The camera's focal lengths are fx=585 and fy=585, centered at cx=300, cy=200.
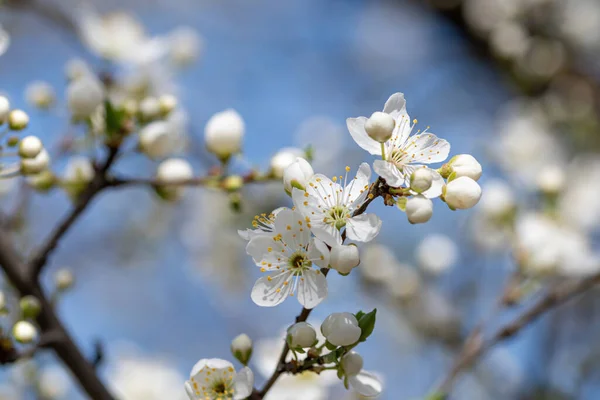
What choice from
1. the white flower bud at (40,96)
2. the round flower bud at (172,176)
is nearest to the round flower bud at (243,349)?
the round flower bud at (172,176)

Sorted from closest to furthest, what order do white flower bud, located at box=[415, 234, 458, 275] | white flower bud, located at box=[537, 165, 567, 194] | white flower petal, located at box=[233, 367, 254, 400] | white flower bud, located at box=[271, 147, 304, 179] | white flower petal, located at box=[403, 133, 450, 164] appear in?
white flower petal, located at box=[233, 367, 254, 400] → white flower petal, located at box=[403, 133, 450, 164] → white flower bud, located at box=[271, 147, 304, 179] → white flower bud, located at box=[537, 165, 567, 194] → white flower bud, located at box=[415, 234, 458, 275]

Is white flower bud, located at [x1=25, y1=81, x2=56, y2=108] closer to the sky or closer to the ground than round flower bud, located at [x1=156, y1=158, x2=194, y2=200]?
closer to the ground

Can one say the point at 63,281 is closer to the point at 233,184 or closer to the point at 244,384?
the point at 233,184

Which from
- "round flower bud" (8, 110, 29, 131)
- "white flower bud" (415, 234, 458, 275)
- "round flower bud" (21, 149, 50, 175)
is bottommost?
"round flower bud" (21, 149, 50, 175)

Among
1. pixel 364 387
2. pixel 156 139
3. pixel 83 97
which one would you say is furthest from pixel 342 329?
pixel 83 97

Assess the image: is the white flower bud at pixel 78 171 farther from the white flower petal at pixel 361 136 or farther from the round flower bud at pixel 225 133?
the white flower petal at pixel 361 136

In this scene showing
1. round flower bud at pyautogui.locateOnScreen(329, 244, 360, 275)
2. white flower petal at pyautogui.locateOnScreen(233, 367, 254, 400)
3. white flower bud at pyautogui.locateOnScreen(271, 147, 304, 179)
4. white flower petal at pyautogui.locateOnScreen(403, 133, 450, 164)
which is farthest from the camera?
white flower bud at pyautogui.locateOnScreen(271, 147, 304, 179)

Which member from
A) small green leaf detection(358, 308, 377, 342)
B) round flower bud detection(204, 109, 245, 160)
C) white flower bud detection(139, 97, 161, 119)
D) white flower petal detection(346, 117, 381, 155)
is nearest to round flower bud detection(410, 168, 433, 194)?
white flower petal detection(346, 117, 381, 155)

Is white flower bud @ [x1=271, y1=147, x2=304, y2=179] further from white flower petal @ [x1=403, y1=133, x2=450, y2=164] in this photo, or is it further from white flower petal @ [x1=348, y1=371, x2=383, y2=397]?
white flower petal @ [x1=348, y1=371, x2=383, y2=397]
